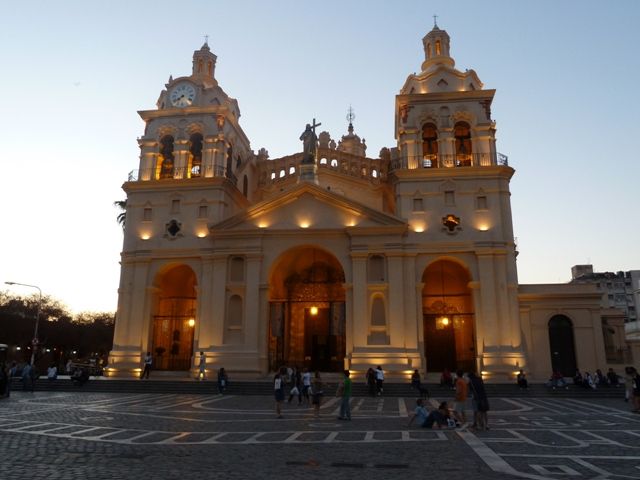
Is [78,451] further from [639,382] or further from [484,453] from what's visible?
[639,382]

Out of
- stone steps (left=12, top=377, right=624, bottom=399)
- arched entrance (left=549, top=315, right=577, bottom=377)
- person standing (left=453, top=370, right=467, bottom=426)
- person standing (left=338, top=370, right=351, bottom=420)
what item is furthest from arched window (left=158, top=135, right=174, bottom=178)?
person standing (left=453, top=370, right=467, bottom=426)

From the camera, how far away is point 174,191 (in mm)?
34438

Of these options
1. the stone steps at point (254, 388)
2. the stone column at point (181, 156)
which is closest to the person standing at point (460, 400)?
the stone steps at point (254, 388)

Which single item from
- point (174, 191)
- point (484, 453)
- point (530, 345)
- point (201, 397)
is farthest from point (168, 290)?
point (484, 453)

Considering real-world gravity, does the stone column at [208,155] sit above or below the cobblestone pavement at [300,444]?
above

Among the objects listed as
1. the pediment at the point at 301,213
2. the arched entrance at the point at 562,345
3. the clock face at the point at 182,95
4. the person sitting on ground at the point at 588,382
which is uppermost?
the clock face at the point at 182,95

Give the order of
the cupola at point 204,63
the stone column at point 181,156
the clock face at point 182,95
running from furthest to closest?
the cupola at point 204,63, the clock face at point 182,95, the stone column at point 181,156

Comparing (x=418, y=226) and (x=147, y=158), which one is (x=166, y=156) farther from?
(x=418, y=226)

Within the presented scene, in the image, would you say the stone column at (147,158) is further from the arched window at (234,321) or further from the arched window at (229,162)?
the arched window at (234,321)

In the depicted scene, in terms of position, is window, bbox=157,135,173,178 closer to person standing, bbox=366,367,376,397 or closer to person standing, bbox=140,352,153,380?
person standing, bbox=140,352,153,380

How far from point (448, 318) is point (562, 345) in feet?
21.3

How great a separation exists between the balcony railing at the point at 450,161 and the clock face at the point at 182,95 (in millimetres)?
14916

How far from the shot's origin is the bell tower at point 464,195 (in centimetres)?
2958

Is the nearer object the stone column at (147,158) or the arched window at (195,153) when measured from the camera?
the stone column at (147,158)
